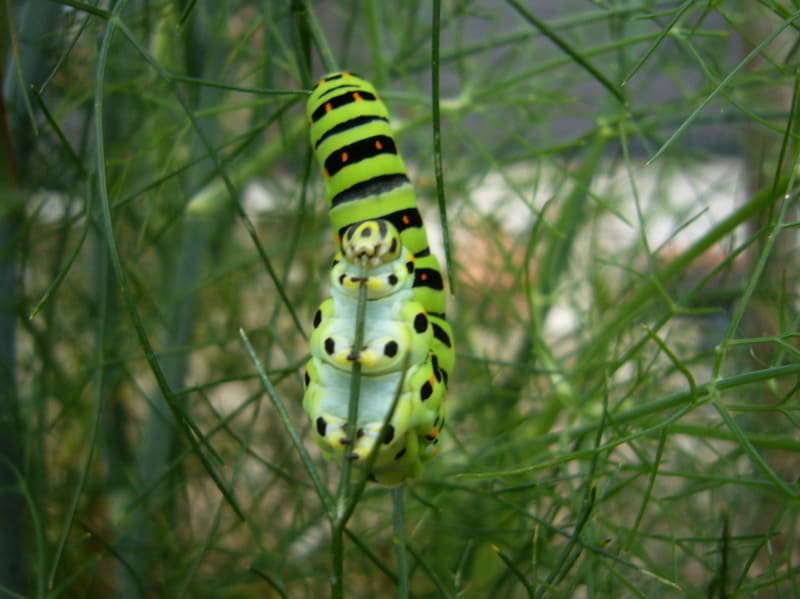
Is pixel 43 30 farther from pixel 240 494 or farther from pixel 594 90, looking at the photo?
pixel 594 90

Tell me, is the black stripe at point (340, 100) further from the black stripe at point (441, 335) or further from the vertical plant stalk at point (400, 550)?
the vertical plant stalk at point (400, 550)

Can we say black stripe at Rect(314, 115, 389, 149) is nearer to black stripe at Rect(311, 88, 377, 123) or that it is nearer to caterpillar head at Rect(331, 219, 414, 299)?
black stripe at Rect(311, 88, 377, 123)

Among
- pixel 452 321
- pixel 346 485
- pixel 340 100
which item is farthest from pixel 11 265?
pixel 452 321

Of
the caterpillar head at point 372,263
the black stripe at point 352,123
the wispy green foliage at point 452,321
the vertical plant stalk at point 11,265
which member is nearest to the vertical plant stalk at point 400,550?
the wispy green foliage at point 452,321

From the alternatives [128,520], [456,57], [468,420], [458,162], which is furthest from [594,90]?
[128,520]

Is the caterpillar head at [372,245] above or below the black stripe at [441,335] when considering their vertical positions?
below

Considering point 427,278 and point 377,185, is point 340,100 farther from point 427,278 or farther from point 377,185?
→ point 427,278

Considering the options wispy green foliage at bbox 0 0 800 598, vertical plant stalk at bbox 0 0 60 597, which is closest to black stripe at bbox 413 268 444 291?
wispy green foliage at bbox 0 0 800 598

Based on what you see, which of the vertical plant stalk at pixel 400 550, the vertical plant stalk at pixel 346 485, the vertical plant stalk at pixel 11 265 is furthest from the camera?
the vertical plant stalk at pixel 11 265
